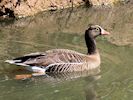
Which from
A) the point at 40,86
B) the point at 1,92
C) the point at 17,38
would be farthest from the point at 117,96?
the point at 17,38

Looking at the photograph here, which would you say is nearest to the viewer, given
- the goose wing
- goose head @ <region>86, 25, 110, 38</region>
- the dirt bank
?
the goose wing

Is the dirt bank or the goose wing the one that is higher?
the dirt bank

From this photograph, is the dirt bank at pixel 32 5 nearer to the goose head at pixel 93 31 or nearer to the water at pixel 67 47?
the water at pixel 67 47

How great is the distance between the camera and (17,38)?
1526 cm

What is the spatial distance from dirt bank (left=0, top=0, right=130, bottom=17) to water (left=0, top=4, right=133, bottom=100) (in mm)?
606

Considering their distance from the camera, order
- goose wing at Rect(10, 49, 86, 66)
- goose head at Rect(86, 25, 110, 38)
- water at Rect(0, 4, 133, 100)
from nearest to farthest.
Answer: water at Rect(0, 4, 133, 100) < goose wing at Rect(10, 49, 86, 66) < goose head at Rect(86, 25, 110, 38)

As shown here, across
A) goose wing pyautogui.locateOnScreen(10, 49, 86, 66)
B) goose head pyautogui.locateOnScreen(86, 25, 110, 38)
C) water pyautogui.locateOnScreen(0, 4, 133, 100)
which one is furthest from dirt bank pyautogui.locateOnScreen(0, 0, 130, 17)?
goose wing pyautogui.locateOnScreen(10, 49, 86, 66)

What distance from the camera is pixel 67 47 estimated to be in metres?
14.5

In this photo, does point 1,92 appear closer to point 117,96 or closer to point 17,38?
point 117,96

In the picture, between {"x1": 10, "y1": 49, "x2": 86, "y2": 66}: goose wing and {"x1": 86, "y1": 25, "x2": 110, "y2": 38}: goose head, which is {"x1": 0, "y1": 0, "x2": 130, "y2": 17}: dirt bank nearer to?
{"x1": 86, "y1": 25, "x2": 110, "y2": 38}: goose head

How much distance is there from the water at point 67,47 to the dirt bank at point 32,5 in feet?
1.99

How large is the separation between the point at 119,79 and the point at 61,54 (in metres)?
1.76

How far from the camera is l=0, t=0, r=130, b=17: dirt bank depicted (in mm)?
19141

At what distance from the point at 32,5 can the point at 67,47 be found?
6.08 metres
